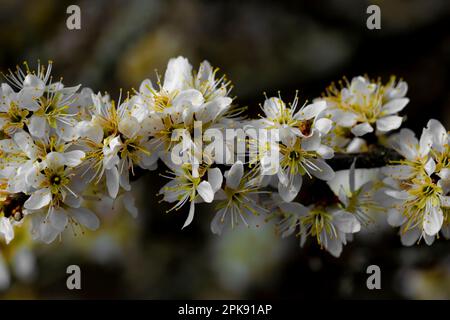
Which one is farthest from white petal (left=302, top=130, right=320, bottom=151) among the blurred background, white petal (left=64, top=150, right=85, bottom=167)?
the blurred background

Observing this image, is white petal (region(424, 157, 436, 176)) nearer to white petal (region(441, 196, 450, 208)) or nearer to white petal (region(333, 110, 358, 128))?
white petal (region(441, 196, 450, 208))

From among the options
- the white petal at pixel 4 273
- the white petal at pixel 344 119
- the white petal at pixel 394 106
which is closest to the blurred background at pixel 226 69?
the white petal at pixel 4 273

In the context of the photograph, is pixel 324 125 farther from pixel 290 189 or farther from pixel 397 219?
pixel 397 219

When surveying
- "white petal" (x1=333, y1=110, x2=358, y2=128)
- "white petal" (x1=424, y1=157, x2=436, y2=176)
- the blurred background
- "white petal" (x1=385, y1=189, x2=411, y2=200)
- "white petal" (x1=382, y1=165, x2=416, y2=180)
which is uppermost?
the blurred background

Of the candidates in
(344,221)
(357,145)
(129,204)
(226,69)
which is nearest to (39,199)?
(129,204)

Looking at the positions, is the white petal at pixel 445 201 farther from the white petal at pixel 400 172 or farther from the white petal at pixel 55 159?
the white petal at pixel 55 159
